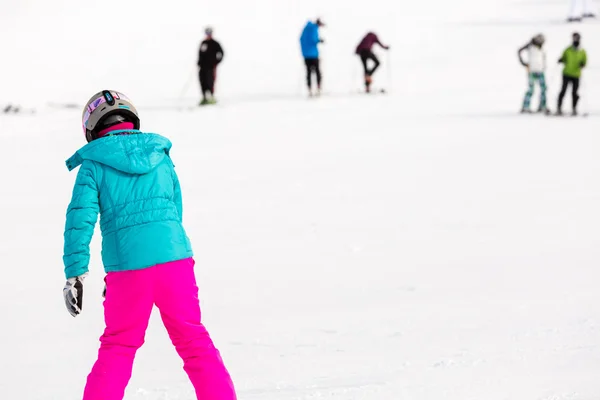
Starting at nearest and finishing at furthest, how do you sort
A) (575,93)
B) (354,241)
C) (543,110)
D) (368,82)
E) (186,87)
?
1. (354,241)
2. (575,93)
3. (543,110)
4. (368,82)
5. (186,87)

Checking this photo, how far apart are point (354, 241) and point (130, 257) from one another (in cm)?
402

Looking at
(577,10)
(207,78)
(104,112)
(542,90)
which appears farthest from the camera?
(577,10)

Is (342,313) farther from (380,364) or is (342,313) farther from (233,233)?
(233,233)

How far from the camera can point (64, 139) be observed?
539 inches

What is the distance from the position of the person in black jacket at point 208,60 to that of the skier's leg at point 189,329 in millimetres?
13009

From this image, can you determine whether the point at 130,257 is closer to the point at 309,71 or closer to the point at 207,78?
the point at 207,78

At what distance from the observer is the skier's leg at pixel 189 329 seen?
10.1ft

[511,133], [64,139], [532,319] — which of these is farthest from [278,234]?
[64,139]

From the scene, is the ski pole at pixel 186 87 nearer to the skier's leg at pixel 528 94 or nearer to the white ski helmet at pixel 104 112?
the skier's leg at pixel 528 94

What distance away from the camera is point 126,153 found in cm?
310

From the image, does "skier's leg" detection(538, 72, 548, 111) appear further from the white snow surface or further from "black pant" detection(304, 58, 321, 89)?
"black pant" detection(304, 58, 321, 89)

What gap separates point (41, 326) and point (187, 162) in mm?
5868

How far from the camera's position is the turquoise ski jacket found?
3.06 meters

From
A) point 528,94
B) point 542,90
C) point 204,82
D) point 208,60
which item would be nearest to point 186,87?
point 204,82
